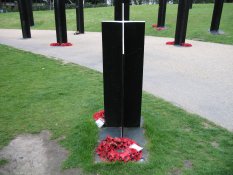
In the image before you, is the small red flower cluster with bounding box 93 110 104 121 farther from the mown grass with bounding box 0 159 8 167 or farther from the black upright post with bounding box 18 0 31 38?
the black upright post with bounding box 18 0 31 38

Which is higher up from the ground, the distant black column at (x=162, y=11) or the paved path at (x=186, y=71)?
the distant black column at (x=162, y=11)

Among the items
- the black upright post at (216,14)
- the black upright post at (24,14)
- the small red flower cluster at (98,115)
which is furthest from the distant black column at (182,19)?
the small red flower cluster at (98,115)

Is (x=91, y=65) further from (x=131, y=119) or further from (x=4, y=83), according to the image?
(x=131, y=119)

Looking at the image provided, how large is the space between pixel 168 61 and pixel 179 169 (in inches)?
235

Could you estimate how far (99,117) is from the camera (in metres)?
4.42

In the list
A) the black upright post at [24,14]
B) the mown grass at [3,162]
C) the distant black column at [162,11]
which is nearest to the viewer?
the mown grass at [3,162]

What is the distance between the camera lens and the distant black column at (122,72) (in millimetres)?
3535

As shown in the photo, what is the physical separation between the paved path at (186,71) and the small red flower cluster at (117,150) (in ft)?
5.65

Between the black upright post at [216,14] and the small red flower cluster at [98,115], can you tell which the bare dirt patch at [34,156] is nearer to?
the small red flower cluster at [98,115]

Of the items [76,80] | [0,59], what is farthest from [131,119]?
[0,59]

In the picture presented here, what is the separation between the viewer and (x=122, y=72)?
3705 millimetres

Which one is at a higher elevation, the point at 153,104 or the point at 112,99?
the point at 112,99

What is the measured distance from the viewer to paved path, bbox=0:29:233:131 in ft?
16.8

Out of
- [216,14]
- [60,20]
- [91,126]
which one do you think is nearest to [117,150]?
[91,126]
